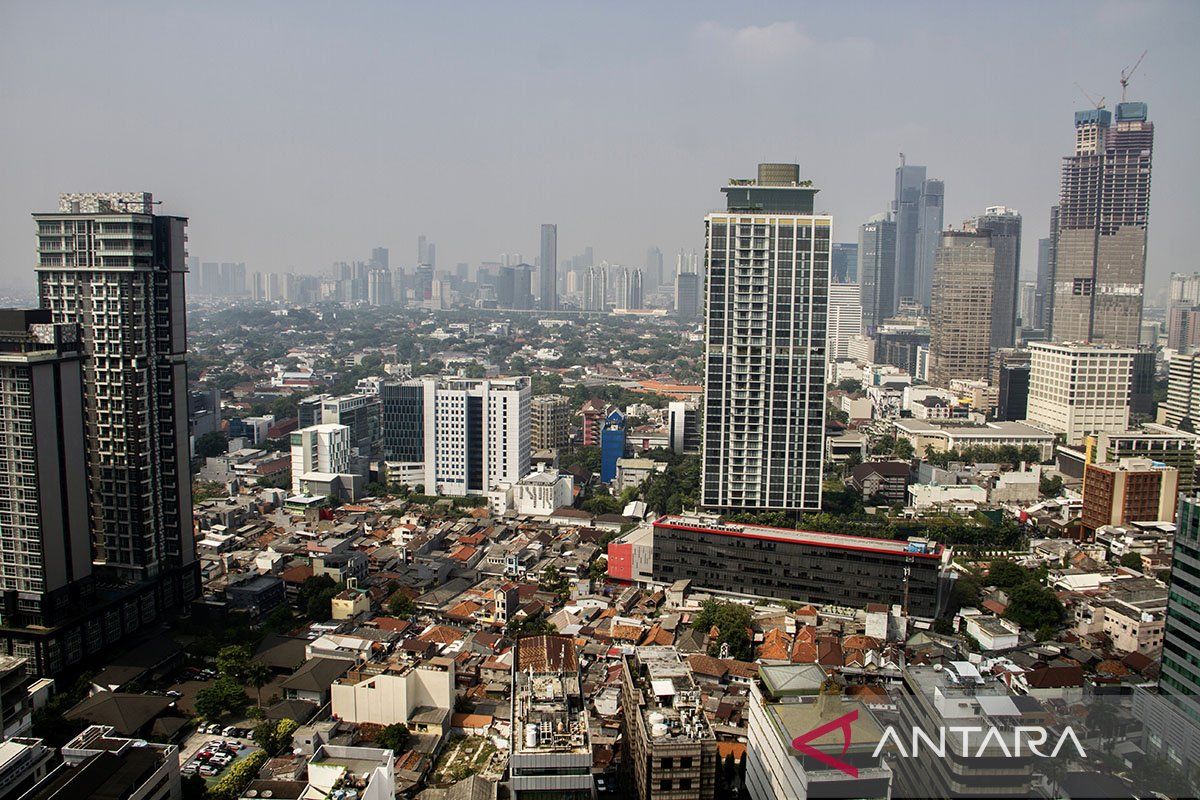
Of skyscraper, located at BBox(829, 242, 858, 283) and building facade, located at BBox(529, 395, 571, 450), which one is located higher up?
skyscraper, located at BBox(829, 242, 858, 283)

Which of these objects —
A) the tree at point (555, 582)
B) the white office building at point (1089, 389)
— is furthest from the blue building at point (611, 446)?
the white office building at point (1089, 389)

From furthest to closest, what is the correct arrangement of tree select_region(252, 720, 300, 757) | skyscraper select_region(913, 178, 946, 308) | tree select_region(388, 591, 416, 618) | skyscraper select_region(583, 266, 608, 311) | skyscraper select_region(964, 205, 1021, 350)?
skyscraper select_region(583, 266, 608, 311) → skyscraper select_region(913, 178, 946, 308) → skyscraper select_region(964, 205, 1021, 350) → tree select_region(388, 591, 416, 618) → tree select_region(252, 720, 300, 757)

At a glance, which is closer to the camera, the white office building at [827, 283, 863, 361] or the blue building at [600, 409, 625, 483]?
the blue building at [600, 409, 625, 483]

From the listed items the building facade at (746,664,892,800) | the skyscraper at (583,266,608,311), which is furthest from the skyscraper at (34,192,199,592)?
the skyscraper at (583,266,608,311)

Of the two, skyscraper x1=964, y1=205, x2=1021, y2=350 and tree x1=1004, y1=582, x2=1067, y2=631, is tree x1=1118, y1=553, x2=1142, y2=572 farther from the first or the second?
skyscraper x1=964, y1=205, x2=1021, y2=350

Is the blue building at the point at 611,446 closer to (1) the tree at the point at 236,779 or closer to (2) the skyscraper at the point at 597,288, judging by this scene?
(1) the tree at the point at 236,779

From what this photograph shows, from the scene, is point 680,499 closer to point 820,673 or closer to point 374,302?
point 820,673

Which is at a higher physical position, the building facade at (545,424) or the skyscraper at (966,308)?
the skyscraper at (966,308)
